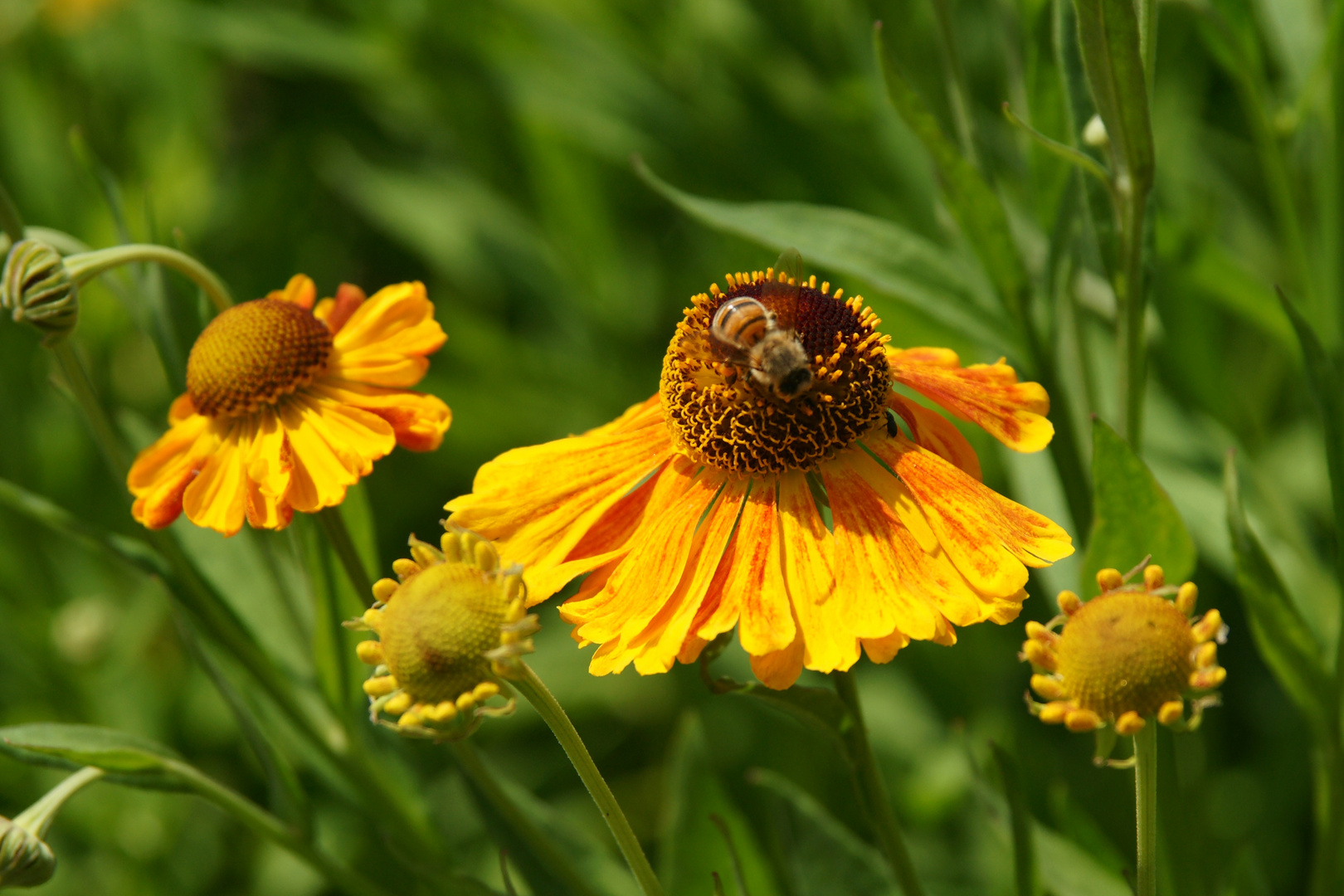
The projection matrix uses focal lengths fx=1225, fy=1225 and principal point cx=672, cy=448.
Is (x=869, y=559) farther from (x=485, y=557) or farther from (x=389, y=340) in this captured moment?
(x=389, y=340)

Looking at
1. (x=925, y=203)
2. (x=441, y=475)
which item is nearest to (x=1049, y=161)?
(x=925, y=203)

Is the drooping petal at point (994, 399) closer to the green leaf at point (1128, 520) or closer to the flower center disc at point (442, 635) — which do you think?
the green leaf at point (1128, 520)

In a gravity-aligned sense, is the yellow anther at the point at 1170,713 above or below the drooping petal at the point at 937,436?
below

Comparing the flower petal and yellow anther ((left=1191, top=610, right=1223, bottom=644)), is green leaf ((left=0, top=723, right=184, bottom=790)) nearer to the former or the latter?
the flower petal

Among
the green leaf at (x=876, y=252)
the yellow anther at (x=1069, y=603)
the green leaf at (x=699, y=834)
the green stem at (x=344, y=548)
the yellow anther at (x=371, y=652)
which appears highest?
the green leaf at (x=876, y=252)

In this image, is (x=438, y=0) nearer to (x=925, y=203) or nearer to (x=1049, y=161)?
(x=925, y=203)

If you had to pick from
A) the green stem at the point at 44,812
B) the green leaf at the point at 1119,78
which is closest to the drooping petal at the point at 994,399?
the green leaf at the point at 1119,78

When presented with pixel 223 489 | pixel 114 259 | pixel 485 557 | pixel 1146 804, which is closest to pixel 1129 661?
pixel 1146 804
